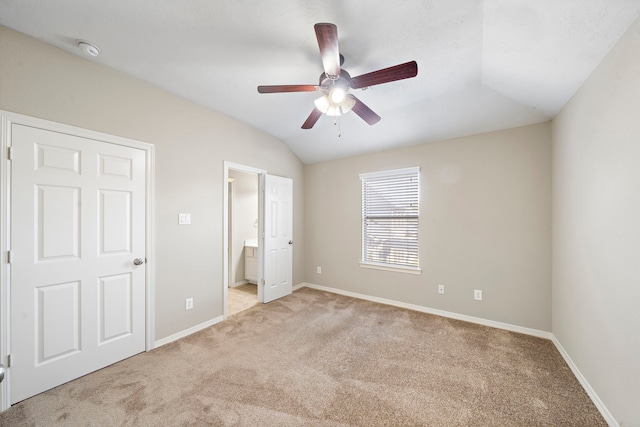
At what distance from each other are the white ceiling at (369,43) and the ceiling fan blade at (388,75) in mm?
347

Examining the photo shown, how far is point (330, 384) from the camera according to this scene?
204cm

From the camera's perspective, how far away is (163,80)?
251cm

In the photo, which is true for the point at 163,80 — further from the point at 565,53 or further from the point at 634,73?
the point at 634,73

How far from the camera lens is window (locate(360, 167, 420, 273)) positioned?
12.1 ft

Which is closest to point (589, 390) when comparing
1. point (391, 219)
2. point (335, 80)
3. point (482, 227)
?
point (482, 227)

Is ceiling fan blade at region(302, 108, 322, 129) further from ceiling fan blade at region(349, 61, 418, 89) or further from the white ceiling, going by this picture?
ceiling fan blade at region(349, 61, 418, 89)

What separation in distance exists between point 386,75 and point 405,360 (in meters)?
2.45

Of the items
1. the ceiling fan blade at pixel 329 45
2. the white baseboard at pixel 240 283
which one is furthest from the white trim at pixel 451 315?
the ceiling fan blade at pixel 329 45

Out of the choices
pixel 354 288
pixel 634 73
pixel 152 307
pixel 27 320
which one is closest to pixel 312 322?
pixel 354 288

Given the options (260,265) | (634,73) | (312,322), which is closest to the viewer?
(634,73)

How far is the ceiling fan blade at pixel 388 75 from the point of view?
5.35 ft

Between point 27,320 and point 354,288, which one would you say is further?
point 354,288

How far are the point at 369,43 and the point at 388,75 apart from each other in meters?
0.44

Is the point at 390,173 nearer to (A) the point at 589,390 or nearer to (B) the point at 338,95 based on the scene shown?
(B) the point at 338,95
